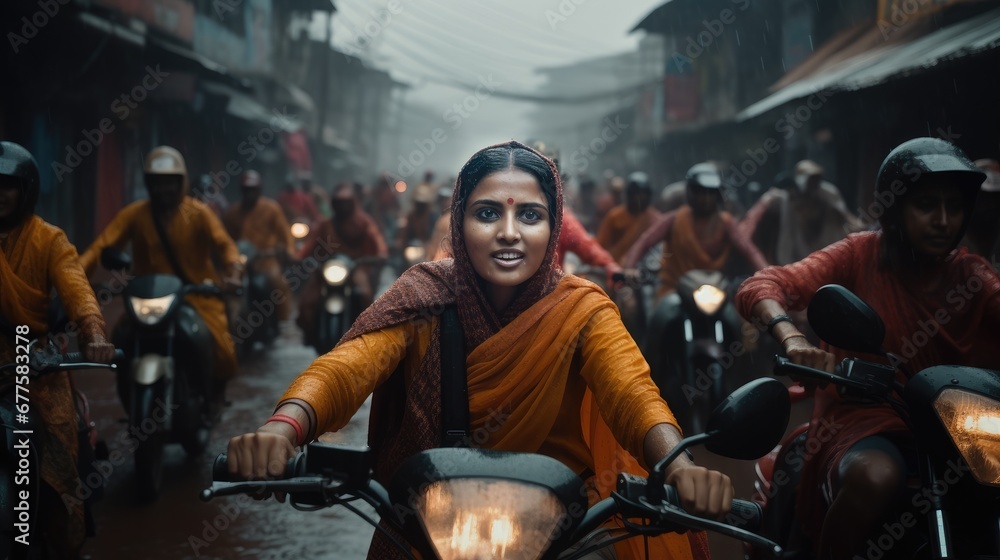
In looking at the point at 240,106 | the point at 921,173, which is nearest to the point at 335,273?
the point at 921,173

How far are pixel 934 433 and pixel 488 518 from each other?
4.65ft

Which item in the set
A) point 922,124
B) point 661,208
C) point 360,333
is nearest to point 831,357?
point 360,333

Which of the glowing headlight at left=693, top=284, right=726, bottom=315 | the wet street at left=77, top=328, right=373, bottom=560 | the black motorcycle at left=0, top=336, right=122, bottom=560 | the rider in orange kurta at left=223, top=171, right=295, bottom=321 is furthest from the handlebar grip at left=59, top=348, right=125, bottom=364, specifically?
the rider in orange kurta at left=223, top=171, right=295, bottom=321

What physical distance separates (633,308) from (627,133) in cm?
3097

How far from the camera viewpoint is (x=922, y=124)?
1044cm

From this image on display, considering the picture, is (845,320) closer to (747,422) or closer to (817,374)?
(817,374)

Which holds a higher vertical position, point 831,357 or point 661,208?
point 661,208

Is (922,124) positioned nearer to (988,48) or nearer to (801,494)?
(988,48)

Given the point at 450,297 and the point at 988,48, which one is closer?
the point at 450,297

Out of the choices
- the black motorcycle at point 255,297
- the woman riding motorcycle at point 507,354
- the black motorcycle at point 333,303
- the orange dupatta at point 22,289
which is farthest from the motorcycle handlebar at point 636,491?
the black motorcycle at point 255,297

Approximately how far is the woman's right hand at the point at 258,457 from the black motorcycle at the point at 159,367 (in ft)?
11.3

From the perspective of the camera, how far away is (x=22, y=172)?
3.67 meters

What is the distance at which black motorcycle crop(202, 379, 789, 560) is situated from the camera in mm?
1592

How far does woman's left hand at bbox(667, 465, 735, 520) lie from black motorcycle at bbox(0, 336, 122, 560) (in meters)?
2.35
